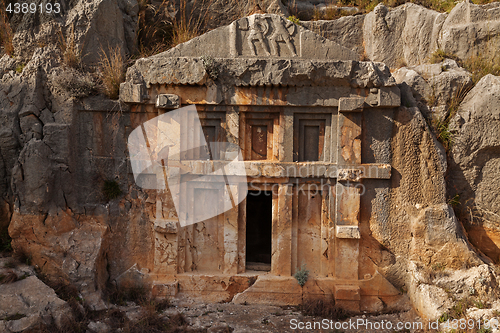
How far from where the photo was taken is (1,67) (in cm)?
574

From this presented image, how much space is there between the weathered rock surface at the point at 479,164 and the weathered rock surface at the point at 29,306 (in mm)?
5784

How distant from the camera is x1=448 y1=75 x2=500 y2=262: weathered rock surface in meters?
5.13

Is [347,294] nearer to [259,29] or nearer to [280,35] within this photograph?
[280,35]

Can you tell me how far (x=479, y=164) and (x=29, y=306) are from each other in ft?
21.5

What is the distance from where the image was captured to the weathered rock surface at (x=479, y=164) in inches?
202

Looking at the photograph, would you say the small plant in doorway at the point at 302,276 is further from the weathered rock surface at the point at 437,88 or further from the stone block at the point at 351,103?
the weathered rock surface at the point at 437,88

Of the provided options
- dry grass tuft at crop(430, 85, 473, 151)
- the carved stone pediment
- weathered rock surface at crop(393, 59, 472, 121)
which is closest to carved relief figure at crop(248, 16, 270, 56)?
the carved stone pediment

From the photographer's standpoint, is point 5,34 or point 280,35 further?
point 5,34

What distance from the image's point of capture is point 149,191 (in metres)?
5.43

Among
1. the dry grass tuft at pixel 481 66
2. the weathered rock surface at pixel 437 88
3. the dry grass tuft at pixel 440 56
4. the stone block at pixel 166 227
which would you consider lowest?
the stone block at pixel 166 227

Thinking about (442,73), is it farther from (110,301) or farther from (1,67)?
(1,67)

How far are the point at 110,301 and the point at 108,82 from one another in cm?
327

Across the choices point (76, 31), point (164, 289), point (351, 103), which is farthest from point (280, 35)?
point (164, 289)

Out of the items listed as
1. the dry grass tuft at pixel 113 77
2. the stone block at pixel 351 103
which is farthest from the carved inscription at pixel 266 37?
the dry grass tuft at pixel 113 77
